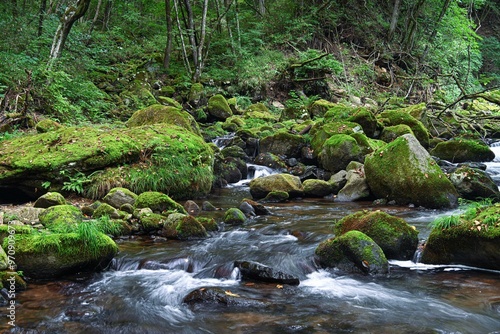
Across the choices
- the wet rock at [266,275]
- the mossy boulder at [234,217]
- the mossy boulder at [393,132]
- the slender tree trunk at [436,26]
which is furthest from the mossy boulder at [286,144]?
the slender tree trunk at [436,26]

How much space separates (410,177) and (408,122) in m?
5.94

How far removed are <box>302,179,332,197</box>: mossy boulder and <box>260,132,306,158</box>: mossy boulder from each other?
3406mm

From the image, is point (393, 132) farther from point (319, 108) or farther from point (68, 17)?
point (68, 17)

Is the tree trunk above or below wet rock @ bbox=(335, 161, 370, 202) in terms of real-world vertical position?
above

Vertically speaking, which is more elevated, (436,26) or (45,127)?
(436,26)

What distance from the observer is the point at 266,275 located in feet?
16.4

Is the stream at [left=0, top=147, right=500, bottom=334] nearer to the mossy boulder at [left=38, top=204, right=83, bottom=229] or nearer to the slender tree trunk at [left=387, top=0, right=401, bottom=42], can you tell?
the mossy boulder at [left=38, top=204, right=83, bottom=229]

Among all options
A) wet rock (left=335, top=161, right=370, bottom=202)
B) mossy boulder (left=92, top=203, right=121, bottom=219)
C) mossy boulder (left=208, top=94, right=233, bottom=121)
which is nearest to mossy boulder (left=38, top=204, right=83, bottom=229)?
mossy boulder (left=92, top=203, right=121, bottom=219)

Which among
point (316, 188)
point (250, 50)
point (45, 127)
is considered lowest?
point (316, 188)

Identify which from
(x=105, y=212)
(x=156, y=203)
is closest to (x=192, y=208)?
(x=156, y=203)

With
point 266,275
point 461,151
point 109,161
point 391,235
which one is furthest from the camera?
point 461,151

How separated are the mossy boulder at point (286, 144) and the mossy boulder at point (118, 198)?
651 cm

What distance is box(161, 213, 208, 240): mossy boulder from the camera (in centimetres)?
660

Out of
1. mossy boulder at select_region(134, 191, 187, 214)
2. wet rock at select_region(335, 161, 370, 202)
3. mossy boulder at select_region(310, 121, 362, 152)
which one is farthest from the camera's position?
mossy boulder at select_region(310, 121, 362, 152)
